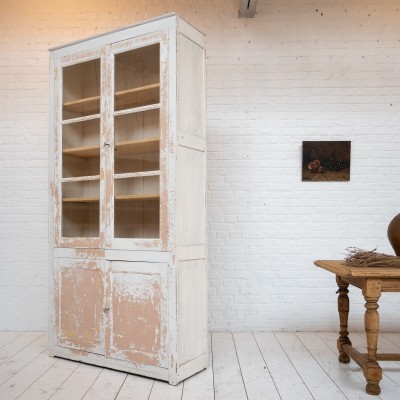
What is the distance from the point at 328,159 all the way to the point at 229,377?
93.3 inches

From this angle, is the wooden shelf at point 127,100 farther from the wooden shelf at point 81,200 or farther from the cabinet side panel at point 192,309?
the cabinet side panel at point 192,309

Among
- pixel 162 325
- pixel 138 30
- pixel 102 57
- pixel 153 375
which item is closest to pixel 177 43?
pixel 138 30

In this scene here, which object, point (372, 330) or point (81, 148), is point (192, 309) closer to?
point (372, 330)

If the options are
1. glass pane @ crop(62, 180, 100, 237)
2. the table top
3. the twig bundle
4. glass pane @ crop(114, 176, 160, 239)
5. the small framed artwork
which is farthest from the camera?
the small framed artwork

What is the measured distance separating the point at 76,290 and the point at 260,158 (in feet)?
Result: 7.13

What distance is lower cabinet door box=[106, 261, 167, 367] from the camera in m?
3.23

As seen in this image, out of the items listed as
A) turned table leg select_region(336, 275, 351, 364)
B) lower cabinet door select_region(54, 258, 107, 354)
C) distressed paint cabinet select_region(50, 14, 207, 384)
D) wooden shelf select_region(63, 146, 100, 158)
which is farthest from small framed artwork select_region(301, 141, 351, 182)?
lower cabinet door select_region(54, 258, 107, 354)

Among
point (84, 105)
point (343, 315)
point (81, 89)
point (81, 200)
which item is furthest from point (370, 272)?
point (81, 89)

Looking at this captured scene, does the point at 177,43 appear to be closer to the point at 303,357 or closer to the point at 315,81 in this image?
the point at 315,81

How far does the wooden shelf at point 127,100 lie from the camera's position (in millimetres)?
3389

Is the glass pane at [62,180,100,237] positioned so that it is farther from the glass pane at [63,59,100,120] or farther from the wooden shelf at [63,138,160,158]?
the glass pane at [63,59,100,120]

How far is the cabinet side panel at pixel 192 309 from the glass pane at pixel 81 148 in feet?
→ 3.65

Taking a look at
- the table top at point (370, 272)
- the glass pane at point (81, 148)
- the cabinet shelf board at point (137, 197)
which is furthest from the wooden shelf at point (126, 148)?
the table top at point (370, 272)

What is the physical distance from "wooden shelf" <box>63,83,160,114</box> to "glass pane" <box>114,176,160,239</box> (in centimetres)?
58
